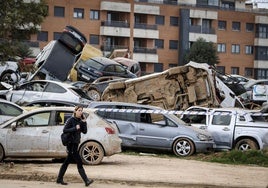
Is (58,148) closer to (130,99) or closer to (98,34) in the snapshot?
(130,99)

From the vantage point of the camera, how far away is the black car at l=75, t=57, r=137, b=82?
105 ft

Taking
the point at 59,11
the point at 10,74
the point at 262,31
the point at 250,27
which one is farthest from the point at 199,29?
the point at 10,74

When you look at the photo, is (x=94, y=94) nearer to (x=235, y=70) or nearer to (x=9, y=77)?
(x=9, y=77)

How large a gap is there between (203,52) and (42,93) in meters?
52.5

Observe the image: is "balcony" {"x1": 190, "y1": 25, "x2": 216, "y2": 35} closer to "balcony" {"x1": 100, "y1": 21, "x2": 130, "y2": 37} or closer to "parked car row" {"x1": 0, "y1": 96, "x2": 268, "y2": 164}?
"balcony" {"x1": 100, "y1": 21, "x2": 130, "y2": 37}

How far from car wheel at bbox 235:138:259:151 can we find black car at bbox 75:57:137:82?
13.0 meters

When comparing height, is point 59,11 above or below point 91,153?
above

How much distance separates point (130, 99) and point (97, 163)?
31.0 feet

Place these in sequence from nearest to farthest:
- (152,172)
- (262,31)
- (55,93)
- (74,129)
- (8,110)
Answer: (74,129) → (152,172) → (8,110) → (55,93) → (262,31)

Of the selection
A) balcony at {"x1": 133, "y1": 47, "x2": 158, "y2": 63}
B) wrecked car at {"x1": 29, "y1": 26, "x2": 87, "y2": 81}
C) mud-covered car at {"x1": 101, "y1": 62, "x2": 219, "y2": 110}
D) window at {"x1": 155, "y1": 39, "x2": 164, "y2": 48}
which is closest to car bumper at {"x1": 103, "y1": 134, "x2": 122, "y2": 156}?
mud-covered car at {"x1": 101, "y1": 62, "x2": 219, "y2": 110}

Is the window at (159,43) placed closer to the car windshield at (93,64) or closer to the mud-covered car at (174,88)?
the car windshield at (93,64)

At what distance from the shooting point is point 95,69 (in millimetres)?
32469

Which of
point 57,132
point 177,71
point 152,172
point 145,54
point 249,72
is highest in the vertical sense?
point 145,54

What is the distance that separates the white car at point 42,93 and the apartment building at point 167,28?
4822 cm
